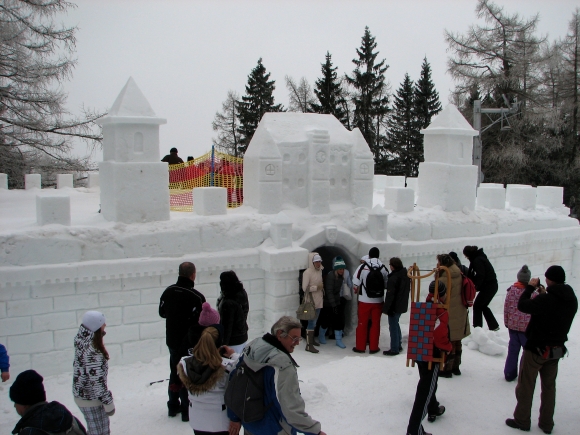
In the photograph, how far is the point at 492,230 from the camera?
11.8 meters

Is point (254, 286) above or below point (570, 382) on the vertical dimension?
above

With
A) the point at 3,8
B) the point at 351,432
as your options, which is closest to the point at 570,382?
the point at 351,432

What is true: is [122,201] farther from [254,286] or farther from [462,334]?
[462,334]

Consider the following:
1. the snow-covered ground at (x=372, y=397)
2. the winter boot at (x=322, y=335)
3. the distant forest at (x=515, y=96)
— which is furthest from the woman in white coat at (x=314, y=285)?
the distant forest at (x=515, y=96)

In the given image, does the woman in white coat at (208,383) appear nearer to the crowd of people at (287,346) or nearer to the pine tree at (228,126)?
the crowd of people at (287,346)

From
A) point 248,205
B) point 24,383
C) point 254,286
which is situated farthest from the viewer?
point 248,205

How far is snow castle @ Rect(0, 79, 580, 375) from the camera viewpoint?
765 centimetres

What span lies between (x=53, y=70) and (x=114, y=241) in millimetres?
10443

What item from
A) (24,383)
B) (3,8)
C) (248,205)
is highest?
(3,8)

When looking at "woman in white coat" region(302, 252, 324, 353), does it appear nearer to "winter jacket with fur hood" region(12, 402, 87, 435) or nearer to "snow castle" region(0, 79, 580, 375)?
"snow castle" region(0, 79, 580, 375)

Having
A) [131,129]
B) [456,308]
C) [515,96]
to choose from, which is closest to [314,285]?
A: [456,308]

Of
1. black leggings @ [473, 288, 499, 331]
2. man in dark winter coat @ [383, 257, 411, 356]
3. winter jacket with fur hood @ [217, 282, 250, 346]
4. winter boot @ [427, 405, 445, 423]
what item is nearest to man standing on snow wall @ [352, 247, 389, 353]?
man in dark winter coat @ [383, 257, 411, 356]

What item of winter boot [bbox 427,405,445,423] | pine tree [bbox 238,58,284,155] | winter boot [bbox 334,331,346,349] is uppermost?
pine tree [bbox 238,58,284,155]

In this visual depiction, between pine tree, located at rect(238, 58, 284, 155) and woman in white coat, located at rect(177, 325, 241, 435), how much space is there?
77.3ft
